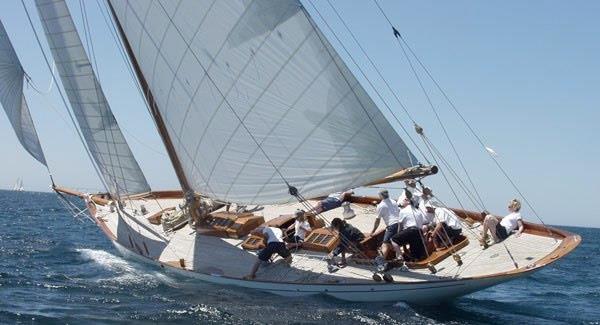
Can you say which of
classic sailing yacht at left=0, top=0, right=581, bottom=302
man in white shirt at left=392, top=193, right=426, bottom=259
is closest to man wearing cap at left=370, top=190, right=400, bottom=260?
man in white shirt at left=392, top=193, right=426, bottom=259

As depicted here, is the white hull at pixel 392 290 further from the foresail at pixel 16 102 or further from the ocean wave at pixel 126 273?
the foresail at pixel 16 102

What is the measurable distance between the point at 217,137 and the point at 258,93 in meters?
1.84

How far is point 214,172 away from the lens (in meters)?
15.3

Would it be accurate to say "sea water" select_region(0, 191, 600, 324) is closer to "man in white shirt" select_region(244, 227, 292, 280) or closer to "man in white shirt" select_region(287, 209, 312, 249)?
"man in white shirt" select_region(244, 227, 292, 280)

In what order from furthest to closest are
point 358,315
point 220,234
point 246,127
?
point 220,234 → point 246,127 → point 358,315

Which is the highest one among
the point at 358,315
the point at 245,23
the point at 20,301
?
the point at 245,23

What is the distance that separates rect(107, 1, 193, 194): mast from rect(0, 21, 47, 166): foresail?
6.43 metres

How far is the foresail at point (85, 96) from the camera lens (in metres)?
20.3

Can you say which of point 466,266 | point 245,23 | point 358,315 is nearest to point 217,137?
point 245,23

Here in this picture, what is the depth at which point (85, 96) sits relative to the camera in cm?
2053

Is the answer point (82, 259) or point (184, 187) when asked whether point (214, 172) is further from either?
point (82, 259)

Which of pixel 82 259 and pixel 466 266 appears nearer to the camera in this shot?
pixel 466 266

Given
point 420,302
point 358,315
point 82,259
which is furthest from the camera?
point 82,259

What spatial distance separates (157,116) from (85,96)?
203 inches
